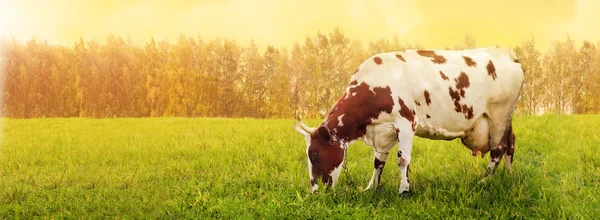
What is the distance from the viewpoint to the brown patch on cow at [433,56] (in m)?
7.90

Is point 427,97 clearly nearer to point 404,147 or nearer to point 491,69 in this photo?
point 404,147

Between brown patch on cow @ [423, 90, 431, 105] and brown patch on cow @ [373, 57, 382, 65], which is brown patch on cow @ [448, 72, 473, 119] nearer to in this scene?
brown patch on cow @ [423, 90, 431, 105]

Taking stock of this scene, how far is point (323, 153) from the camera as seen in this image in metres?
7.46

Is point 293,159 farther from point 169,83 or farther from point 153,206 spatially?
point 169,83

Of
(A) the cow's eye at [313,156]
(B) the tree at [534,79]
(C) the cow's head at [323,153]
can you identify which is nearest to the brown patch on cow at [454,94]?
(C) the cow's head at [323,153]

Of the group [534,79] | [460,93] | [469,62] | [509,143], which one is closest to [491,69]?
[469,62]

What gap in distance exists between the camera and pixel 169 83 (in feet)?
145

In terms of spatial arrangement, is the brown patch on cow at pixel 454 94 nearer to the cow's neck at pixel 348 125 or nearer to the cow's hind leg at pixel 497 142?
the cow's hind leg at pixel 497 142

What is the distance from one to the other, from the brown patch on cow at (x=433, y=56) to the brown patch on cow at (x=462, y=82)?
0.34 metres

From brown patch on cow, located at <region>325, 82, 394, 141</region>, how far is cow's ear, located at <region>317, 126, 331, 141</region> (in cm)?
13

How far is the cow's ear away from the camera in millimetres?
7414

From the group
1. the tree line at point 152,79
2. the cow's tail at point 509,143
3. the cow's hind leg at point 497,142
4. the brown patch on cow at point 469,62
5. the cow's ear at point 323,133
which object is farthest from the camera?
the tree line at point 152,79

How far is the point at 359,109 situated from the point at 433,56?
1.56 metres

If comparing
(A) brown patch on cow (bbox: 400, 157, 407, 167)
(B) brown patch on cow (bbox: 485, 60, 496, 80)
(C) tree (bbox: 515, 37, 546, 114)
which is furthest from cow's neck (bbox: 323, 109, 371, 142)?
(C) tree (bbox: 515, 37, 546, 114)
